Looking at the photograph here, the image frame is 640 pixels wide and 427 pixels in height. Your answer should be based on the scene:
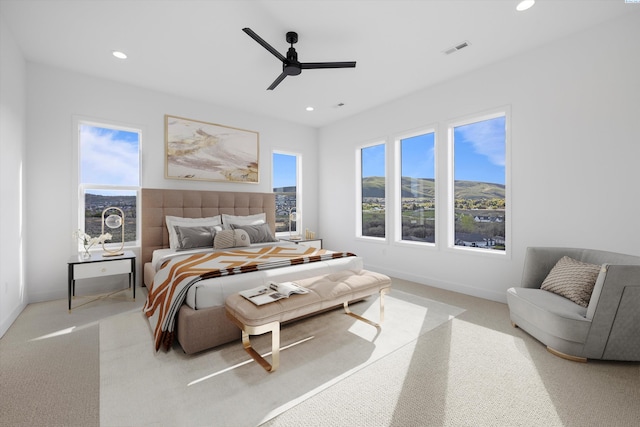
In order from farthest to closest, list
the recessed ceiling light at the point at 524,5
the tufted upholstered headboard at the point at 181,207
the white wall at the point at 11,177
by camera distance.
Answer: the tufted upholstered headboard at the point at 181,207 < the white wall at the point at 11,177 < the recessed ceiling light at the point at 524,5

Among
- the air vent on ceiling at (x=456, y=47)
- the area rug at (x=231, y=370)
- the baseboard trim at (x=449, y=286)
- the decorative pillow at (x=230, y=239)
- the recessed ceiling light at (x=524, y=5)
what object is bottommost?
the area rug at (x=231, y=370)

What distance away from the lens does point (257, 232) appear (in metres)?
4.15

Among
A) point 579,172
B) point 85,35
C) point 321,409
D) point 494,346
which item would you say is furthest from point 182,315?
point 579,172

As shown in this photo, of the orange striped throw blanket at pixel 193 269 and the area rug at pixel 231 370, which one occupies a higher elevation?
the orange striped throw blanket at pixel 193 269

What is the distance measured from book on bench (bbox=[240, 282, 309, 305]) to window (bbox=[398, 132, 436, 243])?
276cm

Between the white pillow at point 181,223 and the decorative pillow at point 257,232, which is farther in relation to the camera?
the decorative pillow at point 257,232

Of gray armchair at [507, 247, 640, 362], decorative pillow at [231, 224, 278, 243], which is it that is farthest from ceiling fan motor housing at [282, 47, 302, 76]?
gray armchair at [507, 247, 640, 362]

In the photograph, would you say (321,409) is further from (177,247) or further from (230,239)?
(177,247)

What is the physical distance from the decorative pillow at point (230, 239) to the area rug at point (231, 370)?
1.15m

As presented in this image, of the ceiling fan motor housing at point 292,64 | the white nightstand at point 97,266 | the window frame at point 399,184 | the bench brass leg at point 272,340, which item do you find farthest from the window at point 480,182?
the white nightstand at point 97,266

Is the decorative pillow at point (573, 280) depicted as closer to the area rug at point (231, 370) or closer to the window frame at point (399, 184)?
the area rug at point (231, 370)

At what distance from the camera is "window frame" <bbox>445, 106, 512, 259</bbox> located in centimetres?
339

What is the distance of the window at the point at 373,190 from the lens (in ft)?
16.6

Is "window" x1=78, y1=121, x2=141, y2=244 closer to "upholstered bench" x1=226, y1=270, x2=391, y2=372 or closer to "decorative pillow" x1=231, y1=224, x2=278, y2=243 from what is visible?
"decorative pillow" x1=231, y1=224, x2=278, y2=243
